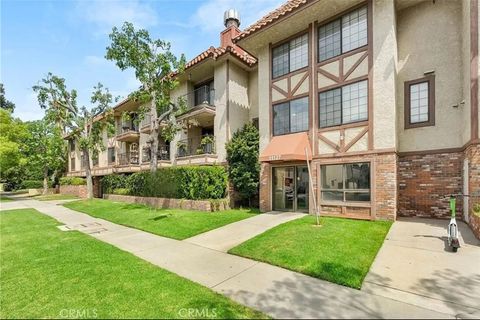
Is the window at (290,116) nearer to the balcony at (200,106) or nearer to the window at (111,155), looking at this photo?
the balcony at (200,106)

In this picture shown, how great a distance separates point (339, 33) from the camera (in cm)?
1209

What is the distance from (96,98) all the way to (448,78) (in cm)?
2502

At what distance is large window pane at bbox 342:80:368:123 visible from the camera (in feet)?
36.7

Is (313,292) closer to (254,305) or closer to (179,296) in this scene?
(254,305)

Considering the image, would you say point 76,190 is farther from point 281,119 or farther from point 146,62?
point 281,119

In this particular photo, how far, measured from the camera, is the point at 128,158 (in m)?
26.7

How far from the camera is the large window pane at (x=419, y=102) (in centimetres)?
1110

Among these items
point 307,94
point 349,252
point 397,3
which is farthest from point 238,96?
point 349,252

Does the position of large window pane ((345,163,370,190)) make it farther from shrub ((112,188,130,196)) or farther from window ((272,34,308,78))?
shrub ((112,188,130,196))

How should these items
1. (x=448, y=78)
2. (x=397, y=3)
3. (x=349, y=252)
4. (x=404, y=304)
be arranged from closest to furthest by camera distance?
(x=404, y=304)
(x=349, y=252)
(x=448, y=78)
(x=397, y=3)

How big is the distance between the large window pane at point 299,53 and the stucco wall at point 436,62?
4.32 m

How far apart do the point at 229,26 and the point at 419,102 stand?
46.0ft

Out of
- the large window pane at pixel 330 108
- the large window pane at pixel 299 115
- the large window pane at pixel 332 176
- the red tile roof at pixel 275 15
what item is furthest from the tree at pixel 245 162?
the red tile roof at pixel 275 15

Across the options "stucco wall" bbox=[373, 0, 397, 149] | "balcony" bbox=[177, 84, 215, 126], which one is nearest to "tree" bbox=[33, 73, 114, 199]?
"balcony" bbox=[177, 84, 215, 126]
